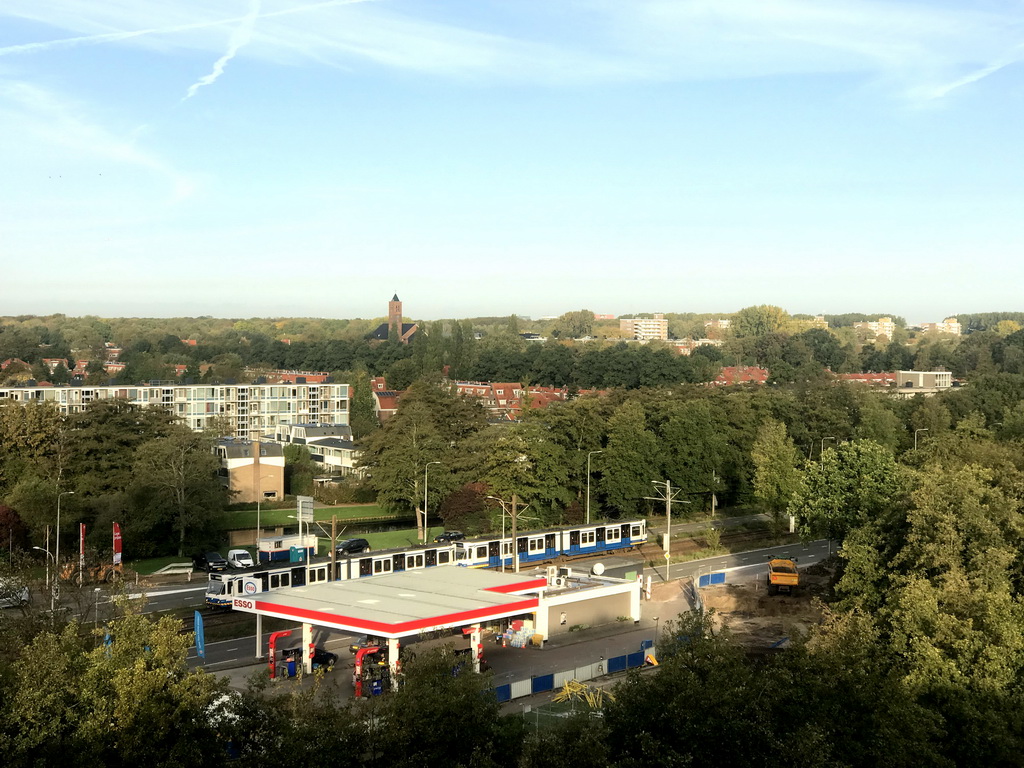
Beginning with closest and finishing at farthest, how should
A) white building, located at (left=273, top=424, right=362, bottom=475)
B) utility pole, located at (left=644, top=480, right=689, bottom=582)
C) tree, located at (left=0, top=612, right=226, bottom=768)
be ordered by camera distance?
tree, located at (left=0, top=612, right=226, bottom=768) → utility pole, located at (left=644, top=480, right=689, bottom=582) → white building, located at (left=273, top=424, right=362, bottom=475)

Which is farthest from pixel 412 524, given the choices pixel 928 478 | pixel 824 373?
pixel 824 373

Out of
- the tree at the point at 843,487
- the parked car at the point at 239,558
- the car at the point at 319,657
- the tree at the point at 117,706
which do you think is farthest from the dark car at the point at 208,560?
the tree at the point at 117,706

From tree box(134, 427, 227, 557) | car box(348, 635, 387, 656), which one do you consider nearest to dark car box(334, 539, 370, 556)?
tree box(134, 427, 227, 557)

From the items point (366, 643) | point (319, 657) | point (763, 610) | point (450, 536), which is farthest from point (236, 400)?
point (319, 657)

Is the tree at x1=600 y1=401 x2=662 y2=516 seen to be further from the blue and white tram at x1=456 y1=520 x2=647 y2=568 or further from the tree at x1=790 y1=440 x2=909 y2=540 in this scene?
the tree at x1=790 y1=440 x2=909 y2=540

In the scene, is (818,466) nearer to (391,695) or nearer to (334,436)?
(391,695)

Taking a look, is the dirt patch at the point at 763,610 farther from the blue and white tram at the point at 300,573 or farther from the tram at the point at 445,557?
the blue and white tram at the point at 300,573
